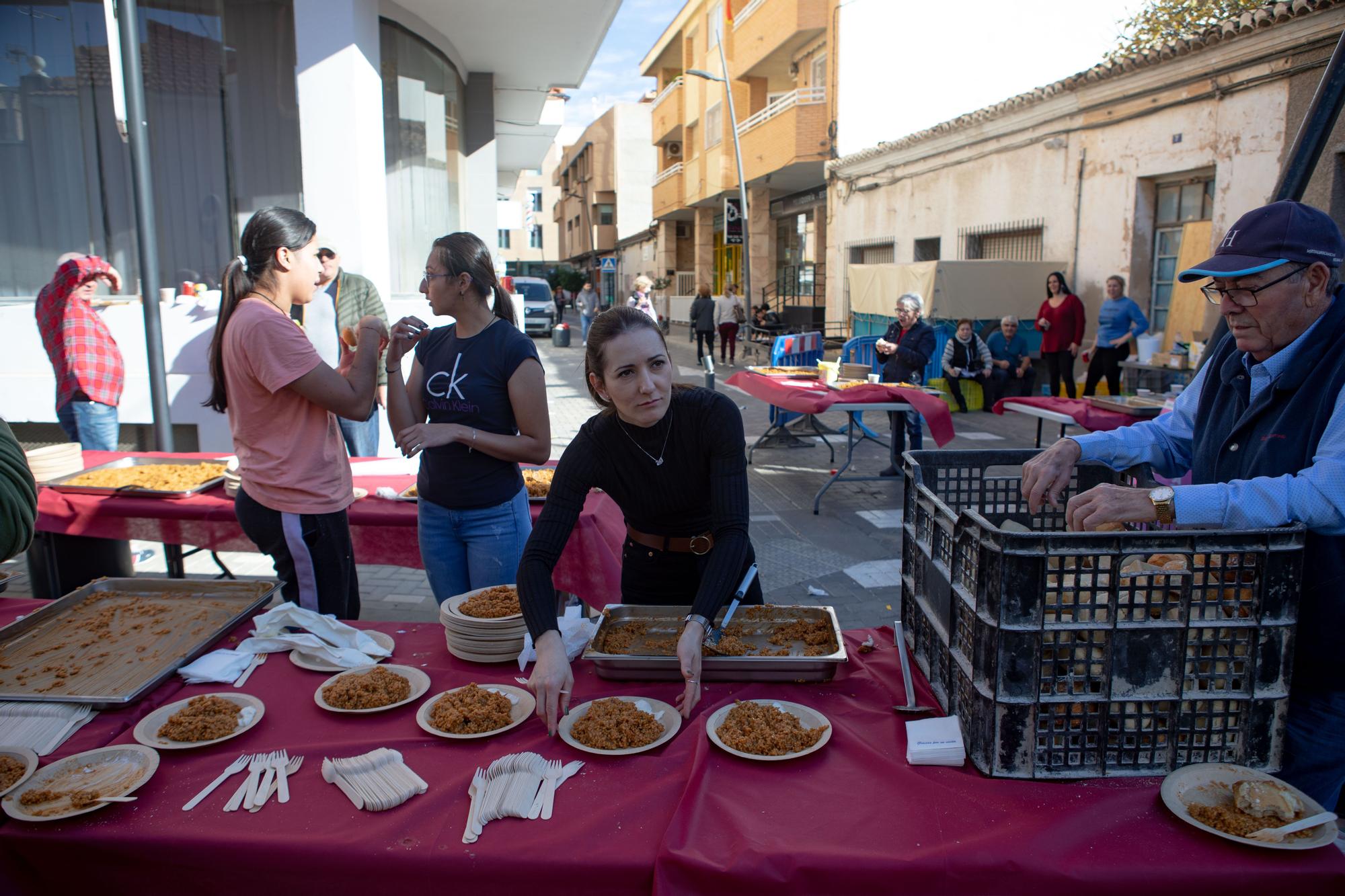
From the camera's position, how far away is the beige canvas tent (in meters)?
12.5

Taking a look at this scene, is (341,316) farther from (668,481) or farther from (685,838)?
(685,838)

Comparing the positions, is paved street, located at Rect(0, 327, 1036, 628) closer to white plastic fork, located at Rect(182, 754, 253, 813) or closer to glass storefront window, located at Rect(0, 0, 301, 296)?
white plastic fork, located at Rect(182, 754, 253, 813)

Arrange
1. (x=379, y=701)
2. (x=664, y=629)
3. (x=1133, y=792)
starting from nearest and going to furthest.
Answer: (x=1133, y=792) < (x=379, y=701) < (x=664, y=629)

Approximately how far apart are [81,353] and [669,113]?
28135 mm

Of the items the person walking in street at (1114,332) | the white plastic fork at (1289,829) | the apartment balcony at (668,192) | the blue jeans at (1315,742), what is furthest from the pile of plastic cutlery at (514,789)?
the apartment balcony at (668,192)

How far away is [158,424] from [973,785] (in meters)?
5.85

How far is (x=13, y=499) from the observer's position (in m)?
1.55

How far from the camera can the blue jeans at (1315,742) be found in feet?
5.67

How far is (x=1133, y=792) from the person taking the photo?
162 centimetres

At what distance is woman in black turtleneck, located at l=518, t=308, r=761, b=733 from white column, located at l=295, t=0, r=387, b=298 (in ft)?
18.4

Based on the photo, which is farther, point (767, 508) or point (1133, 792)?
point (767, 508)

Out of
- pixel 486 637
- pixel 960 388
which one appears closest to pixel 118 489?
pixel 486 637

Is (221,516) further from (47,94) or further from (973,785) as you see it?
(47,94)

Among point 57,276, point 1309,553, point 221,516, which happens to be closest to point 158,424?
point 57,276
